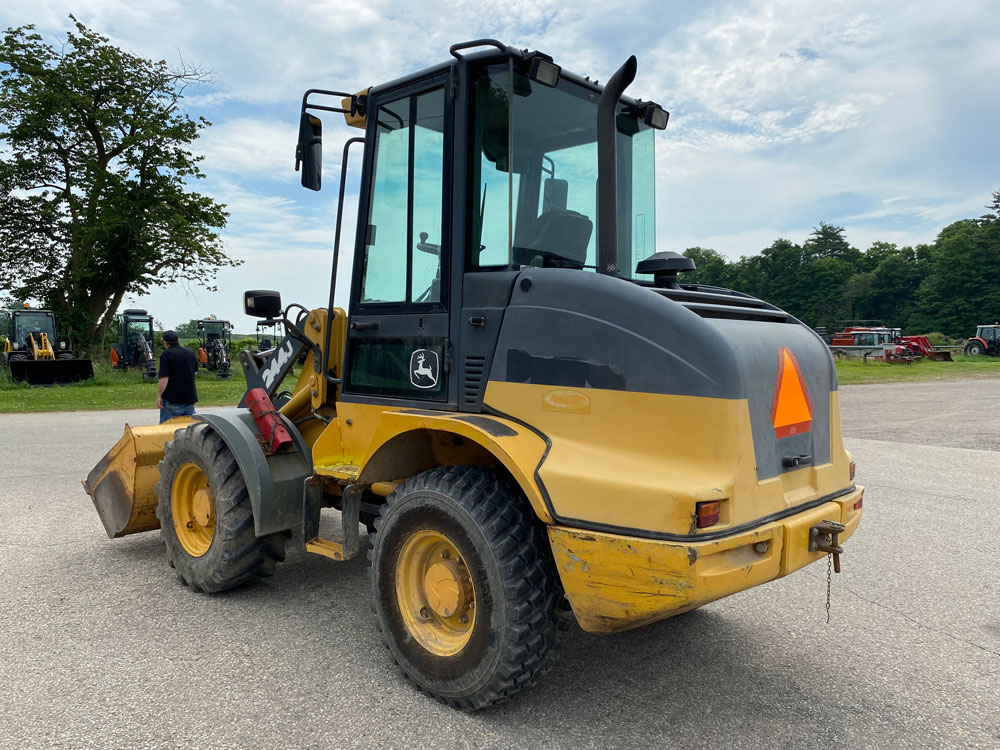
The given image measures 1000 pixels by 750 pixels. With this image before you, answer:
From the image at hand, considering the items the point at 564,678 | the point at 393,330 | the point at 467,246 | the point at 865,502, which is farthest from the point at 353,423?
the point at 865,502

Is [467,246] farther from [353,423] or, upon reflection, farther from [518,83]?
[353,423]

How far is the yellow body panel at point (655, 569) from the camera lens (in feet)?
8.25

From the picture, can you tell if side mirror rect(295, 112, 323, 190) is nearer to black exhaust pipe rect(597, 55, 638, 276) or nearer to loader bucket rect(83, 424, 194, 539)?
black exhaust pipe rect(597, 55, 638, 276)

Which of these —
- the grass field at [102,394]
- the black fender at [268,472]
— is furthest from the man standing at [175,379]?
the grass field at [102,394]

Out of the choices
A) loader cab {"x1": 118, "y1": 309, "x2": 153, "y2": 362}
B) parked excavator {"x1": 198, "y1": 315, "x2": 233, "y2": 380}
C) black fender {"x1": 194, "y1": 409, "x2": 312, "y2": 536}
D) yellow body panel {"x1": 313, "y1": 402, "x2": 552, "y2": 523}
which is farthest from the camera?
loader cab {"x1": 118, "y1": 309, "x2": 153, "y2": 362}

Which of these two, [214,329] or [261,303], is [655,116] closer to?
[261,303]

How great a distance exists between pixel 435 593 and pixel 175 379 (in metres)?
6.23

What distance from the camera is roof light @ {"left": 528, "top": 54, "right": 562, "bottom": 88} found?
311 cm

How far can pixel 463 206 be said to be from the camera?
129 inches

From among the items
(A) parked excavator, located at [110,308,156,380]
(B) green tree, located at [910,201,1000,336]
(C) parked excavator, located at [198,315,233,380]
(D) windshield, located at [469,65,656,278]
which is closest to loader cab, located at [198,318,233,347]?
(C) parked excavator, located at [198,315,233,380]

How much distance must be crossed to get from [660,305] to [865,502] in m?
5.37

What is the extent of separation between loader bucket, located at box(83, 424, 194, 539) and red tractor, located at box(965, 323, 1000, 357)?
180 feet

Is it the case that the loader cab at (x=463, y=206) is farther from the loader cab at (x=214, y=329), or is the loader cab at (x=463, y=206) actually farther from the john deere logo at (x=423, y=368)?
the loader cab at (x=214, y=329)

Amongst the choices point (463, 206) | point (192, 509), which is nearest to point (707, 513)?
point (463, 206)
